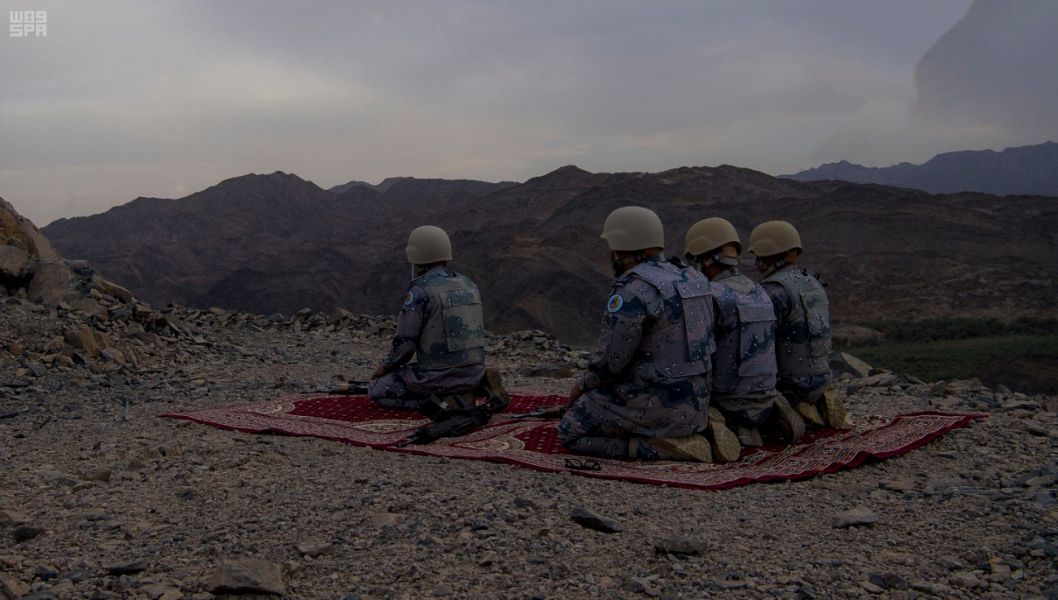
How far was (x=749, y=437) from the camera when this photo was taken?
19.3ft

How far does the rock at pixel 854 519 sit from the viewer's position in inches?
163

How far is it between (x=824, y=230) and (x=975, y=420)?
34437mm

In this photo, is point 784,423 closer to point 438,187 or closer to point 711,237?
point 711,237

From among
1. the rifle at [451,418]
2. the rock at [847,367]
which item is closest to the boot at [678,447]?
the rifle at [451,418]

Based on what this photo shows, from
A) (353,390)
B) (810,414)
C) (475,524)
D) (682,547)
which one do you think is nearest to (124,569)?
(475,524)

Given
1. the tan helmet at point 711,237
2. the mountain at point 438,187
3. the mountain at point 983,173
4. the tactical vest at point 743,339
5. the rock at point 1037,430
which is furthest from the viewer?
the mountain at point 983,173

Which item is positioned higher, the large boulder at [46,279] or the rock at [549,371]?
the large boulder at [46,279]

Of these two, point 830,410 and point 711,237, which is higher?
point 711,237

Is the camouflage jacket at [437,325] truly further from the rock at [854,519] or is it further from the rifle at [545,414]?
the rock at [854,519]

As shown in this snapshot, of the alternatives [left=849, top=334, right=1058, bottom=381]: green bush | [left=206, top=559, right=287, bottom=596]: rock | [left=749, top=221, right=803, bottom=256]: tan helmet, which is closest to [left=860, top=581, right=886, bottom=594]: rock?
[left=206, top=559, right=287, bottom=596]: rock

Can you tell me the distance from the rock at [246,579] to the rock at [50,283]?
10090 millimetres

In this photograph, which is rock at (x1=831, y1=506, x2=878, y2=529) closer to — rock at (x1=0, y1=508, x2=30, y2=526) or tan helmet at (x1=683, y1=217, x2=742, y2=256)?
tan helmet at (x1=683, y1=217, x2=742, y2=256)

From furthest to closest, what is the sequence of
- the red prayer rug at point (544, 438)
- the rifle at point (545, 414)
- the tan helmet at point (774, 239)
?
the rifle at point (545, 414) < the tan helmet at point (774, 239) < the red prayer rug at point (544, 438)

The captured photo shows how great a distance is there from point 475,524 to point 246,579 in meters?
1.07
